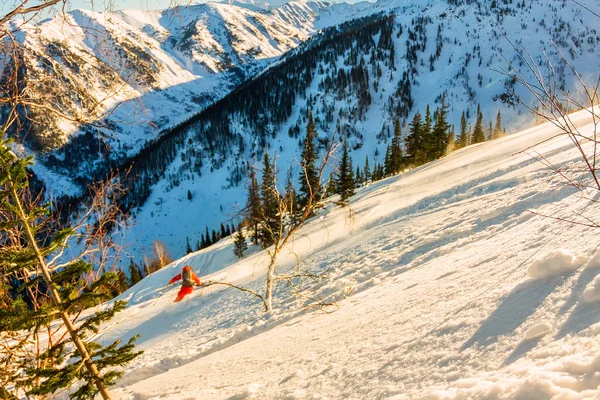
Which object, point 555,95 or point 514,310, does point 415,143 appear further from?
point 555,95

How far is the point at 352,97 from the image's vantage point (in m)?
141

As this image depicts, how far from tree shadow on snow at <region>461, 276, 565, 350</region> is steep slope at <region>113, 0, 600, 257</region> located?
11989 centimetres

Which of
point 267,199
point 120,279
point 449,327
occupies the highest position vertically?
point 267,199

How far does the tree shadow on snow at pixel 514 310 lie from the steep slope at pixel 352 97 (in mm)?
119889

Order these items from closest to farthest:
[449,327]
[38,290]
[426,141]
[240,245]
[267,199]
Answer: [449,327] < [38,290] < [267,199] < [240,245] < [426,141]

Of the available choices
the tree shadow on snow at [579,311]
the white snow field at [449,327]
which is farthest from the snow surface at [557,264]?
the tree shadow on snow at [579,311]

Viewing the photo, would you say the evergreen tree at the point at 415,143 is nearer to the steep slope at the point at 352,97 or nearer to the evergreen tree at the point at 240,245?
the evergreen tree at the point at 240,245

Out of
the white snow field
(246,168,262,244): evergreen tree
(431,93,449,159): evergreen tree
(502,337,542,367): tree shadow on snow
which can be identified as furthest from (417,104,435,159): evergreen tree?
(502,337,542,367): tree shadow on snow

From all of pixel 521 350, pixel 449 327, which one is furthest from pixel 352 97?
pixel 521 350

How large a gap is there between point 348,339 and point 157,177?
507 feet

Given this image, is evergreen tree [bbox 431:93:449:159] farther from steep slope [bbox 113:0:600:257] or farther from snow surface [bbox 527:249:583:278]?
steep slope [bbox 113:0:600:257]

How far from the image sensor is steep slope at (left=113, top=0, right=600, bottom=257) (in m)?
130

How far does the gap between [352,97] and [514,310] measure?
146 m

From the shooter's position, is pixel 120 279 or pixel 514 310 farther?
pixel 120 279
